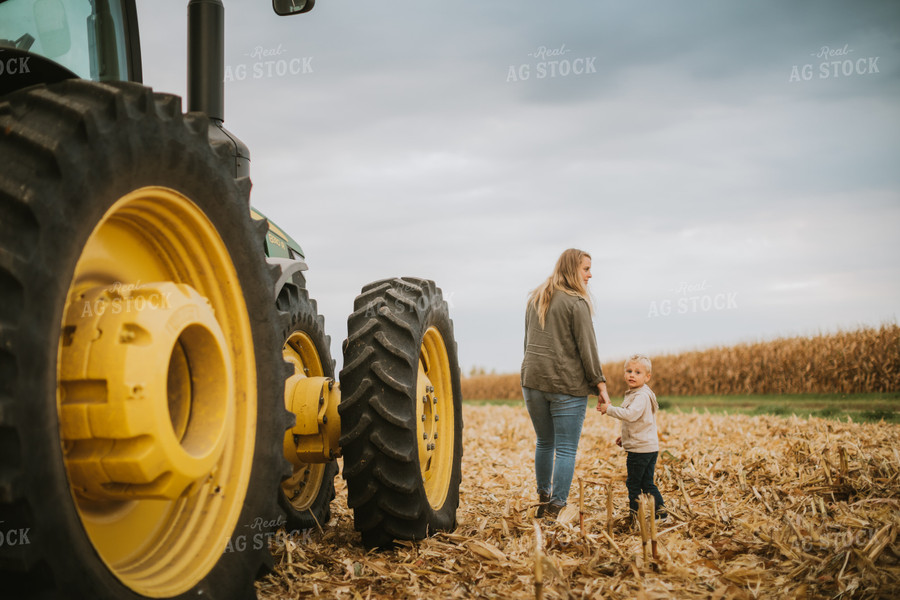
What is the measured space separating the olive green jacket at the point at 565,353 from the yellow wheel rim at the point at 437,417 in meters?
1.07

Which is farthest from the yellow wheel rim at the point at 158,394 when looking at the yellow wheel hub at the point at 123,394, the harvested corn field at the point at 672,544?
the harvested corn field at the point at 672,544

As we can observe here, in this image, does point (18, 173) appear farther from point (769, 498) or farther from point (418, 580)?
point (769, 498)

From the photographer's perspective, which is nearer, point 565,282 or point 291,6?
point 291,6

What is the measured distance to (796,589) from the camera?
3301 mm

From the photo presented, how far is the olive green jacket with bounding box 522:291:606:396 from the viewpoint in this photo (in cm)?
558

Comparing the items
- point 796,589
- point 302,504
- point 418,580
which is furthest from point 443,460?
point 796,589

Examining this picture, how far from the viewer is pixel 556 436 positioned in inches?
224

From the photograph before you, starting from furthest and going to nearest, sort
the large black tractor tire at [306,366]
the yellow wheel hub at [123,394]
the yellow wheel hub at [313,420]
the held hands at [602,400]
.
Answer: the held hands at [602,400], the large black tractor tire at [306,366], the yellow wheel hub at [313,420], the yellow wheel hub at [123,394]

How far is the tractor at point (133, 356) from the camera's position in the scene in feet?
5.62

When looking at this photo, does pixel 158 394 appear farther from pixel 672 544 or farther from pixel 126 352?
pixel 672 544

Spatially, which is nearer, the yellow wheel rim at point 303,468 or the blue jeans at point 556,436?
the yellow wheel rim at point 303,468

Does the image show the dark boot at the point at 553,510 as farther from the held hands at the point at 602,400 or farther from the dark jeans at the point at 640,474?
the held hands at the point at 602,400

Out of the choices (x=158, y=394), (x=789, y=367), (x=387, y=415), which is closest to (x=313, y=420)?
(x=387, y=415)

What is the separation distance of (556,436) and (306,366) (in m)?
2.12
